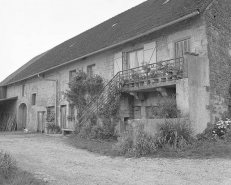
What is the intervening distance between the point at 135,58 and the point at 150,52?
40.5 inches

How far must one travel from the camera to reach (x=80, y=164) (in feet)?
23.6

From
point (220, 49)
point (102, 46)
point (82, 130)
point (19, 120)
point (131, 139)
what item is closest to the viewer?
point (131, 139)

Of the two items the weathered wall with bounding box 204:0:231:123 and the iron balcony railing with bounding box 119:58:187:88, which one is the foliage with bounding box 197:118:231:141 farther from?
the iron balcony railing with bounding box 119:58:187:88

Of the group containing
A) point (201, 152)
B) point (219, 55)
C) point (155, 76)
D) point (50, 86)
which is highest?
point (219, 55)

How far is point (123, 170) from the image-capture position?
635cm

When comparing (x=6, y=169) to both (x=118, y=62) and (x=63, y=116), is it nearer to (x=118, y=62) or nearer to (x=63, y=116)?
(x=118, y=62)

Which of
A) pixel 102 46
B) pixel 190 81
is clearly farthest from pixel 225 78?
pixel 102 46

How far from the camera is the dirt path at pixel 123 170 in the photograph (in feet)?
17.6

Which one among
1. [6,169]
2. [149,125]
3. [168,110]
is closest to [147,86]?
[168,110]

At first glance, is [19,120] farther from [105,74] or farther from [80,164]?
[80,164]

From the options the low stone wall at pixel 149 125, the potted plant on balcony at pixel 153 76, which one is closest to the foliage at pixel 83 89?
the potted plant on balcony at pixel 153 76

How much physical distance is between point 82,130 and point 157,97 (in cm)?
400

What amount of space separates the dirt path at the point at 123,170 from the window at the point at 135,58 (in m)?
5.63

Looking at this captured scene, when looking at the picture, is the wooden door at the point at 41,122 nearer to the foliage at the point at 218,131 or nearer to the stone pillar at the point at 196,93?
the stone pillar at the point at 196,93
